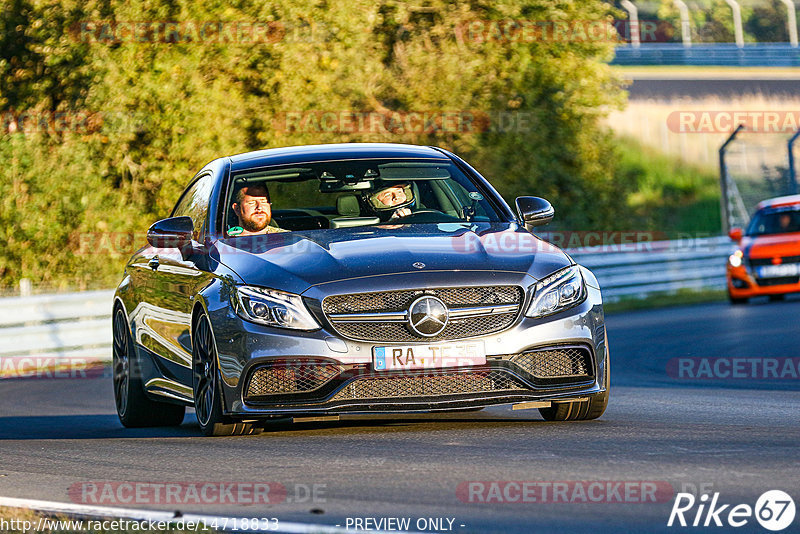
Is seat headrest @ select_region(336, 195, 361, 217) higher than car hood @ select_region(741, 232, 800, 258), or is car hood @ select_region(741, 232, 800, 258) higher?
seat headrest @ select_region(336, 195, 361, 217)

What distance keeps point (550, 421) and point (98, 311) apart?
10.5 metres

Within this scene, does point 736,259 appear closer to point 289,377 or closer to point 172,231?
point 172,231

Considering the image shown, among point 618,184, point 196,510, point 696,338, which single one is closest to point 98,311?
point 696,338

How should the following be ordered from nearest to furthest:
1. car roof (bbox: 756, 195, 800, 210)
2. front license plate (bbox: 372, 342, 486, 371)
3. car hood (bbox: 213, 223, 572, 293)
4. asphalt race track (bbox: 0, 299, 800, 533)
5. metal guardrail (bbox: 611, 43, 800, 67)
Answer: asphalt race track (bbox: 0, 299, 800, 533)
front license plate (bbox: 372, 342, 486, 371)
car hood (bbox: 213, 223, 572, 293)
car roof (bbox: 756, 195, 800, 210)
metal guardrail (bbox: 611, 43, 800, 67)

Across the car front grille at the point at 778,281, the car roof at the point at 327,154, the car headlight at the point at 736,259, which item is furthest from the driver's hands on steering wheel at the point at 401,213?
the car headlight at the point at 736,259

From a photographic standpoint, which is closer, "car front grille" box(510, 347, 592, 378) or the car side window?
"car front grille" box(510, 347, 592, 378)

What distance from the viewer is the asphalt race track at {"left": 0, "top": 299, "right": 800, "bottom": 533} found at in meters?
6.25

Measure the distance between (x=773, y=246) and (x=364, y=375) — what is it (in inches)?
714

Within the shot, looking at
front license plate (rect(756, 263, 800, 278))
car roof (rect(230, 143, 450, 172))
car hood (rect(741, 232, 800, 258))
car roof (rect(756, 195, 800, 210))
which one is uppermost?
car roof (rect(230, 143, 450, 172))

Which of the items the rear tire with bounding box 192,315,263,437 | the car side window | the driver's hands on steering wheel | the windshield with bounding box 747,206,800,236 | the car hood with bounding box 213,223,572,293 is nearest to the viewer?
the car hood with bounding box 213,223,572,293

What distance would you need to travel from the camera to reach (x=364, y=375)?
27.2 feet

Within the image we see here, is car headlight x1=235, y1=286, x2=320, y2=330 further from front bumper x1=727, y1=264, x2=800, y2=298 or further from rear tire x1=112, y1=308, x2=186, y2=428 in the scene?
front bumper x1=727, y1=264, x2=800, y2=298

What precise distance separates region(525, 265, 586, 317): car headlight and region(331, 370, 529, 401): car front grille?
0.40m

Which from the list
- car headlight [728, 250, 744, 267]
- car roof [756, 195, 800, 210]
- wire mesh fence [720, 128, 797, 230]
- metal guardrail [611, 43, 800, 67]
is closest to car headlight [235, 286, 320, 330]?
car headlight [728, 250, 744, 267]
